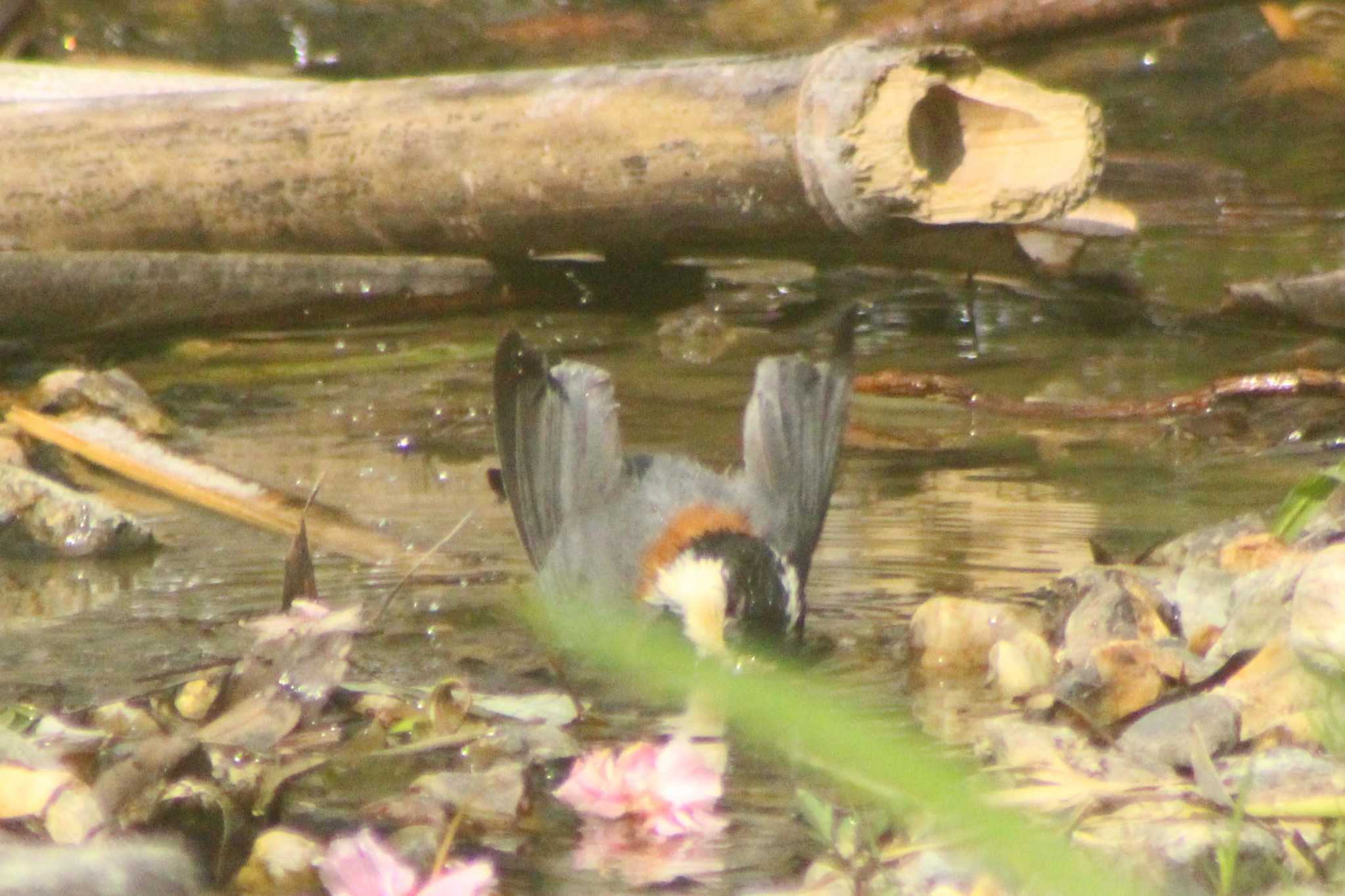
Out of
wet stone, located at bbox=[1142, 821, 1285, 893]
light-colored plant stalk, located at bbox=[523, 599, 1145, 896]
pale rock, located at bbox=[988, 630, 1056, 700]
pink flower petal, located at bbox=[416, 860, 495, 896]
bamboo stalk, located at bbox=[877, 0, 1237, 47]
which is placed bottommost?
pale rock, located at bbox=[988, 630, 1056, 700]

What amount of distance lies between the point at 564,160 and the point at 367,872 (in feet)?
9.44

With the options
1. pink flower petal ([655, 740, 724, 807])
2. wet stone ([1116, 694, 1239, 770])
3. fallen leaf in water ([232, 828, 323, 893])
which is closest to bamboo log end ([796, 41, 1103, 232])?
wet stone ([1116, 694, 1239, 770])

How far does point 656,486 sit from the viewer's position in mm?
3211

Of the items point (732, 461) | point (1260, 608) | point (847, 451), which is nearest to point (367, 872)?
point (1260, 608)

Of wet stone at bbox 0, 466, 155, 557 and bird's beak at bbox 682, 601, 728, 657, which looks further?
wet stone at bbox 0, 466, 155, 557

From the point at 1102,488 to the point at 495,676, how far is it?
4.66 ft

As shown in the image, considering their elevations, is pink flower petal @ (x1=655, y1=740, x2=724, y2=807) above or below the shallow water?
above

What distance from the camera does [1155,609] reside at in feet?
9.05

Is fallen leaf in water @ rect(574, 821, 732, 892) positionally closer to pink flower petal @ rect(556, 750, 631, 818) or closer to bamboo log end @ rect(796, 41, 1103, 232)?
pink flower petal @ rect(556, 750, 631, 818)

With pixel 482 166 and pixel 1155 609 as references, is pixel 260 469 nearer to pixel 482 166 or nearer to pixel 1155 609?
pixel 482 166

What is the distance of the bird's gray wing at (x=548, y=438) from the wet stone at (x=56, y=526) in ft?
2.09

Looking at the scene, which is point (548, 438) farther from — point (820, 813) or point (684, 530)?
point (820, 813)

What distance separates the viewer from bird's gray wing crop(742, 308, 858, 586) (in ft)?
10.2

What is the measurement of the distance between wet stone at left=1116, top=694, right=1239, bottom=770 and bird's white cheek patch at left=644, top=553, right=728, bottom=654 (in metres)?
0.59
